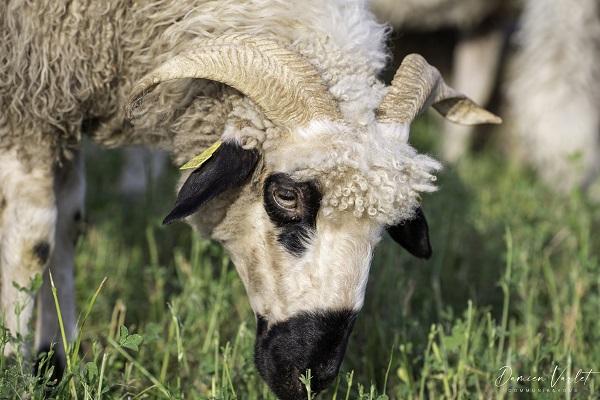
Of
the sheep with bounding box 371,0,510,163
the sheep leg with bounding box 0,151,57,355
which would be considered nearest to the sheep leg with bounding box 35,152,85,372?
the sheep leg with bounding box 0,151,57,355

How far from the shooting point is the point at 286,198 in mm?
3074

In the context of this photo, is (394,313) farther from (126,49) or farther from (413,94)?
(126,49)

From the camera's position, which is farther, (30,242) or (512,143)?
(512,143)

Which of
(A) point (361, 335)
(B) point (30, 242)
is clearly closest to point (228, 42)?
(B) point (30, 242)

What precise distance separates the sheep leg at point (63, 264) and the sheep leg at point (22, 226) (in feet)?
1.18

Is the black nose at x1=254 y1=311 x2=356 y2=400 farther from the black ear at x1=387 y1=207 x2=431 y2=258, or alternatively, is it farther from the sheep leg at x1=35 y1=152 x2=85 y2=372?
the sheep leg at x1=35 y1=152 x2=85 y2=372

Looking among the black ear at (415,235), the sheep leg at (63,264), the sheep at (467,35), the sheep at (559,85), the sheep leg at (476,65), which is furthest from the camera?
the sheep leg at (476,65)

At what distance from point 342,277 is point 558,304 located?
162 centimetres

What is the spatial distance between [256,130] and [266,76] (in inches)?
9.0

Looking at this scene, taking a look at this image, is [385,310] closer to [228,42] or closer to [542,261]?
[542,261]

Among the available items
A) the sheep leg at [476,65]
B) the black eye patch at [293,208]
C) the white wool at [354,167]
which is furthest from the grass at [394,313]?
the sheep leg at [476,65]

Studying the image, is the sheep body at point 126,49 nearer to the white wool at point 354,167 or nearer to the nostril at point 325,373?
the white wool at point 354,167

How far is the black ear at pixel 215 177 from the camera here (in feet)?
9.63

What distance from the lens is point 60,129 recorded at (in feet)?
11.4
